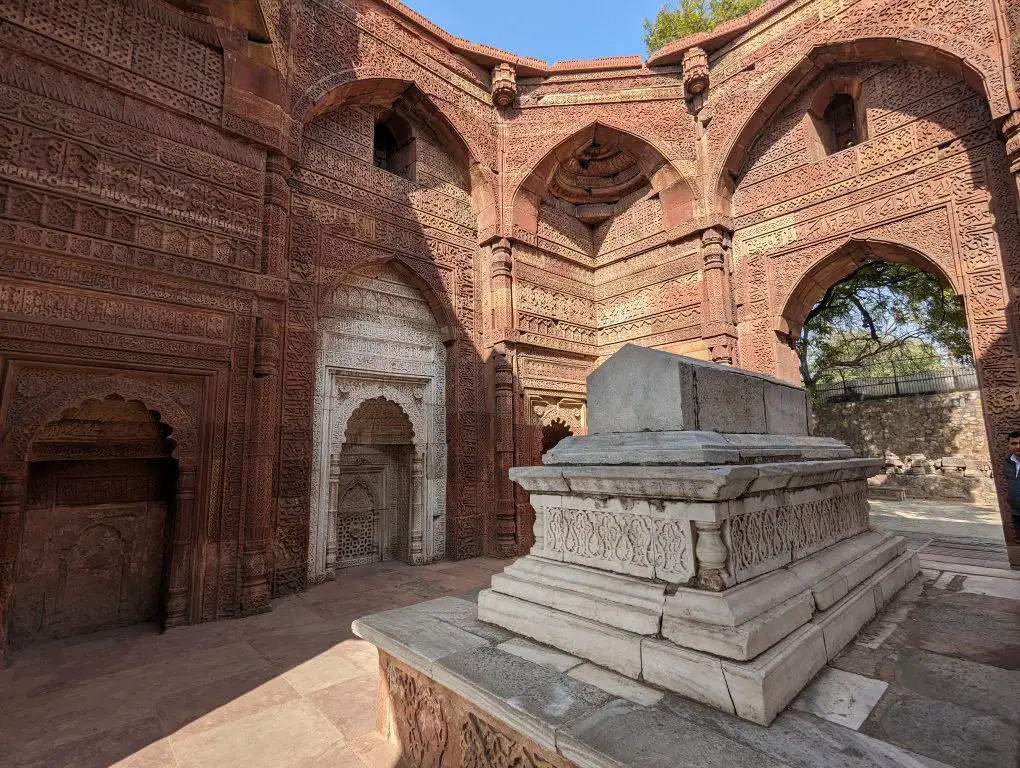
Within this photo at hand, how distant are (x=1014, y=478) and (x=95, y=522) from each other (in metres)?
8.63

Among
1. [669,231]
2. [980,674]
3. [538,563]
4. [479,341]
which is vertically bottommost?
[980,674]

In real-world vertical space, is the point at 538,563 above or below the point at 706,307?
below

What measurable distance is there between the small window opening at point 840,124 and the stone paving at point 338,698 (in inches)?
243

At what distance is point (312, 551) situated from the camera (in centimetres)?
564

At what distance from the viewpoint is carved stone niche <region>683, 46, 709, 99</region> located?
7617 millimetres

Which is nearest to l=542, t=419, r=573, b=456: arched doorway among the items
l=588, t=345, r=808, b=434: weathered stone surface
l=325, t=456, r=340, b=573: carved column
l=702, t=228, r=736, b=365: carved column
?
l=702, t=228, r=736, b=365: carved column

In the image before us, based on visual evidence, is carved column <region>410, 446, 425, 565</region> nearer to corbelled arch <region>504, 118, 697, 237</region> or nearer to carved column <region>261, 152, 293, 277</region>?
carved column <region>261, 152, 293, 277</region>

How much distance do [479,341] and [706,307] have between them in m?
3.53

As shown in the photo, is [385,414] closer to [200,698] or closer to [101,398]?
[101,398]

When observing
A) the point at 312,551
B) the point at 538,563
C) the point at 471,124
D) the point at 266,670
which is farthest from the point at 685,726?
the point at 471,124

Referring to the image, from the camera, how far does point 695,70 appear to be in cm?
764

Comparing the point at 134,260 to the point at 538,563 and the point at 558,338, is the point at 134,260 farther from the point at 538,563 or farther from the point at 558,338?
the point at 558,338

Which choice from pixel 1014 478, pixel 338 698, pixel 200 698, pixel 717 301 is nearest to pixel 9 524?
pixel 200 698

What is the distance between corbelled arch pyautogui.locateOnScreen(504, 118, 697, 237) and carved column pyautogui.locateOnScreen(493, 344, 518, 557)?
7.09ft
